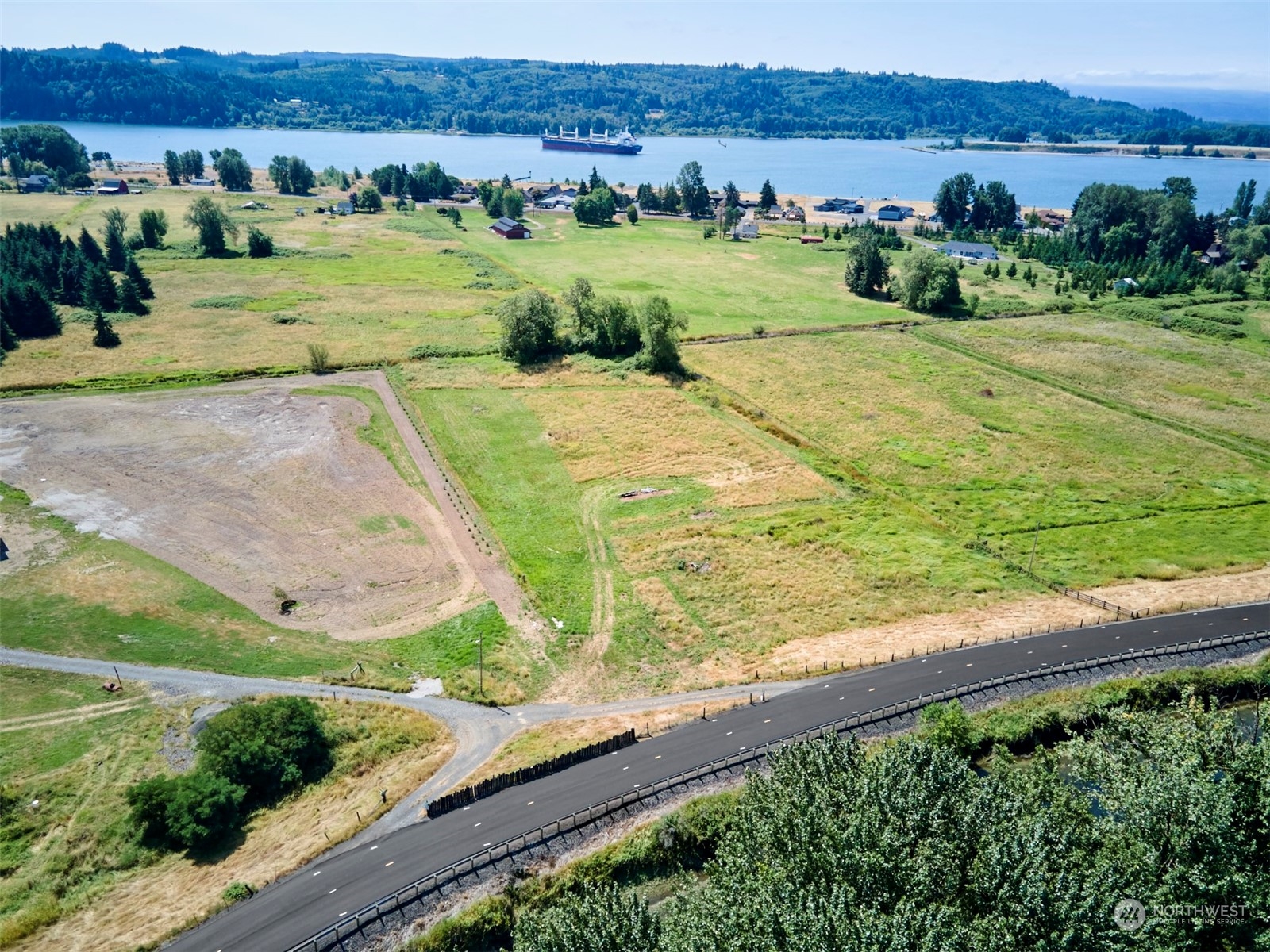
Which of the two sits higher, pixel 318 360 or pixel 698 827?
pixel 318 360

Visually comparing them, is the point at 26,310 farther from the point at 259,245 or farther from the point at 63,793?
the point at 63,793

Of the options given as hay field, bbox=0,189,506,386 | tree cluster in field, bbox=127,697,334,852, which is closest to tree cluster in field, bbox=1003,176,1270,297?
hay field, bbox=0,189,506,386

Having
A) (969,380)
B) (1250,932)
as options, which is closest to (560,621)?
(1250,932)

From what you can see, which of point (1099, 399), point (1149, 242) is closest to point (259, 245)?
point (1099, 399)

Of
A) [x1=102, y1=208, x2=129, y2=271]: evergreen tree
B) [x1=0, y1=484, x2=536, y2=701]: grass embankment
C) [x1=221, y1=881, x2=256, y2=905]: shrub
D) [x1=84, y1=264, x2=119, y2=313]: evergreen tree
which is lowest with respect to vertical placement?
[x1=221, y1=881, x2=256, y2=905]: shrub

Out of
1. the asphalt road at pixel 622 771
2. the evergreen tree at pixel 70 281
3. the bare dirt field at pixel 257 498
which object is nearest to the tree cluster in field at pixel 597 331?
the bare dirt field at pixel 257 498
